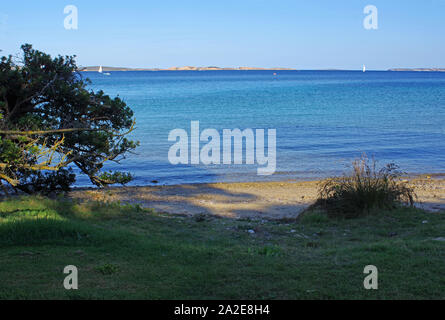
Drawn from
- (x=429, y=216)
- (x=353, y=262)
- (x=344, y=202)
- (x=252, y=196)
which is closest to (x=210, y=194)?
(x=252, y=196)

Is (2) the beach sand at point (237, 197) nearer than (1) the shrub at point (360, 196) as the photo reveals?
No

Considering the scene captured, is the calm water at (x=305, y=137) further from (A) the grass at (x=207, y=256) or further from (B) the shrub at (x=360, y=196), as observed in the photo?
(A) the grass at (x=207, y=256)

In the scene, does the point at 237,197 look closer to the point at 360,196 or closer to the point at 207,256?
the point at 360,196

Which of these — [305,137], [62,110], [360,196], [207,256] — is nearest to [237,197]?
[360,196]

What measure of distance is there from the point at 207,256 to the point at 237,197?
8.46 m

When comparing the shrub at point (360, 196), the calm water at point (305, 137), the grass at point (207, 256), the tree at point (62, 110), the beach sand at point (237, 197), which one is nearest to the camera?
the grass at point (207, 256)

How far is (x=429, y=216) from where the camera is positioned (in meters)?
9.38

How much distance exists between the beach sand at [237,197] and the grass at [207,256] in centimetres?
313

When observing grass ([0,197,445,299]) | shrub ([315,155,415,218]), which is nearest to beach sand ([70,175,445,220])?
shrub ([315,155,415,218])

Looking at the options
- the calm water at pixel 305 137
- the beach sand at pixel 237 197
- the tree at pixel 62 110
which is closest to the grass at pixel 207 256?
the tree at pixel 62 110

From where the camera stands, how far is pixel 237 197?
14.7m

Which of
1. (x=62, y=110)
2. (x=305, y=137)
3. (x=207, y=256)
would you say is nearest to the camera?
(x=207, y=256)

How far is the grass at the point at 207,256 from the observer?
501 cm
